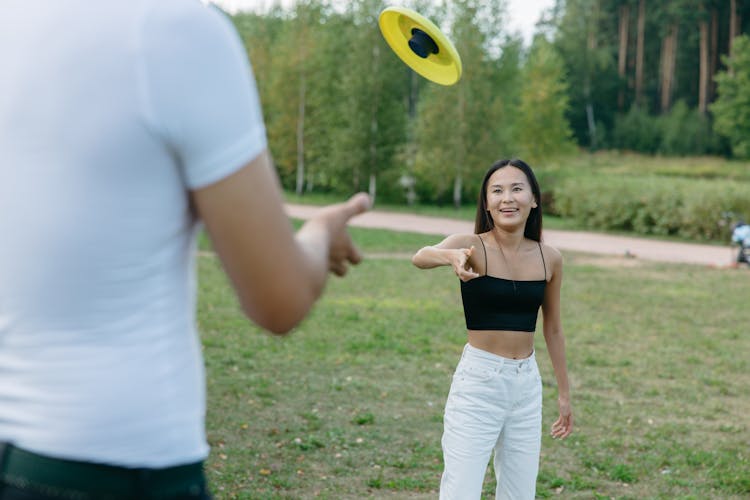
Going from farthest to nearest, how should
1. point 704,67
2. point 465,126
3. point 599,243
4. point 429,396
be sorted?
1. point 704,67
2. point 465,126
3. point 599,243
4. point 429,396

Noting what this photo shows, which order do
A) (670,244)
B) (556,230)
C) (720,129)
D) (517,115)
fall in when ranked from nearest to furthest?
(670,244) → (556,230) → (517,115) → (720,129)

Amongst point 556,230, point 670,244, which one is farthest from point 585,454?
point 556,230

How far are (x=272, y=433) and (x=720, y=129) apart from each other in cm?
4738

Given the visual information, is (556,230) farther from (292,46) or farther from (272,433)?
(272,433)

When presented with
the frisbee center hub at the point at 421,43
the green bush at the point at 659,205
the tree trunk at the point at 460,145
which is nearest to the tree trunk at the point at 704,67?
the tree trunk at the point at 460,145

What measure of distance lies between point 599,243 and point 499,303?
1846cm

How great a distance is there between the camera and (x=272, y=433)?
682 cm

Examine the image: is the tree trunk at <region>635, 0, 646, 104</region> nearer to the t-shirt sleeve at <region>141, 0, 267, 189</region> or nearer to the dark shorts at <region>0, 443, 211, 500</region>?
the t-shirt sleeve at <region>141, 0, 267, 189</region>

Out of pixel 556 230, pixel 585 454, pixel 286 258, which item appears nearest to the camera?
pixel 286 258

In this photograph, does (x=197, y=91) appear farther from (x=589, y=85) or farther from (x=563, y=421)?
(x=589, y=85)

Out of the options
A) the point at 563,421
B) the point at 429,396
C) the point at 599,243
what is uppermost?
the point at 563,421

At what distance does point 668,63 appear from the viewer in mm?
60344

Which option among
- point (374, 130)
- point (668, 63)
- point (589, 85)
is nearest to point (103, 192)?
point (374, 130)

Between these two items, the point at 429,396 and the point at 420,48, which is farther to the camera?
the point at 429,396
